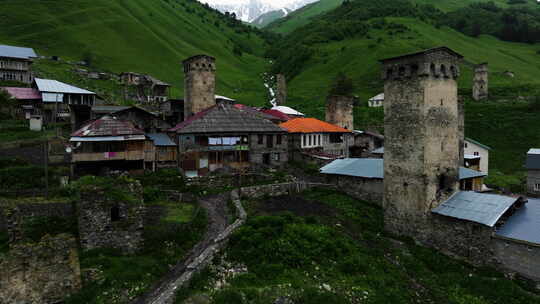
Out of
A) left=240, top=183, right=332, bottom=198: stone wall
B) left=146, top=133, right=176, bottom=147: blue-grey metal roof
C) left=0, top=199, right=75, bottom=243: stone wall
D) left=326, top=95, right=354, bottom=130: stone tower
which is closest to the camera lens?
left=0, top=199, right=75, bottom=243: stone wall

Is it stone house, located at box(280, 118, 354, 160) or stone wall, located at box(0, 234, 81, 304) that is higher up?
stone house, located at box(280, 118, 354, 160)

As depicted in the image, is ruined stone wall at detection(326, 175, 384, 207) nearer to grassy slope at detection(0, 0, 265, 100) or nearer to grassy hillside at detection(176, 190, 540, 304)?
grassy hillside at detection(176, 190, 540, 304)

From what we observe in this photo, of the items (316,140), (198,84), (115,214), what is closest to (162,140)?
(198,84)

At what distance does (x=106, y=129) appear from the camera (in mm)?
28859

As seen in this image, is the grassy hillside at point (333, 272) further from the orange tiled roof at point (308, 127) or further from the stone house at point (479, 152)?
the stone house at point (479, 152)

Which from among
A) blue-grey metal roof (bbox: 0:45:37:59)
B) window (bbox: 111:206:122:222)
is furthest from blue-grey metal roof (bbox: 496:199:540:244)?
blue-grey metal roof (bbox: 0:45:37:59)

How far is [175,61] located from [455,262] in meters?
102

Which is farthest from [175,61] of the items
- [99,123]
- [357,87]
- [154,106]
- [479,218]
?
[479,218]

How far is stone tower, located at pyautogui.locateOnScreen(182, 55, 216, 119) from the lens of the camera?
43.1 metres

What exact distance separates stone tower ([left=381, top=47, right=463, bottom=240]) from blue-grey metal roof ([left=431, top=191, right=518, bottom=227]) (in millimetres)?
643

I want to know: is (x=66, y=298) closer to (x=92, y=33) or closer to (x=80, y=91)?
(x=80, y=91)

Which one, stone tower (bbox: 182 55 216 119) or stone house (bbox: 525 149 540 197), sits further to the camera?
stone tower (bbox: 182 55 216 119)

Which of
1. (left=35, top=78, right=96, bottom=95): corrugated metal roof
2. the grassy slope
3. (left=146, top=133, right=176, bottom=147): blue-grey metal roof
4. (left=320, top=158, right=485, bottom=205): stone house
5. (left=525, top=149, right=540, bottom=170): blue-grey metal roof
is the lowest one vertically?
(left=320, top=158, right=485, bottom=205): stone house

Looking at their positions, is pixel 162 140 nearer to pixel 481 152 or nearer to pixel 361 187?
pixel 361 187
